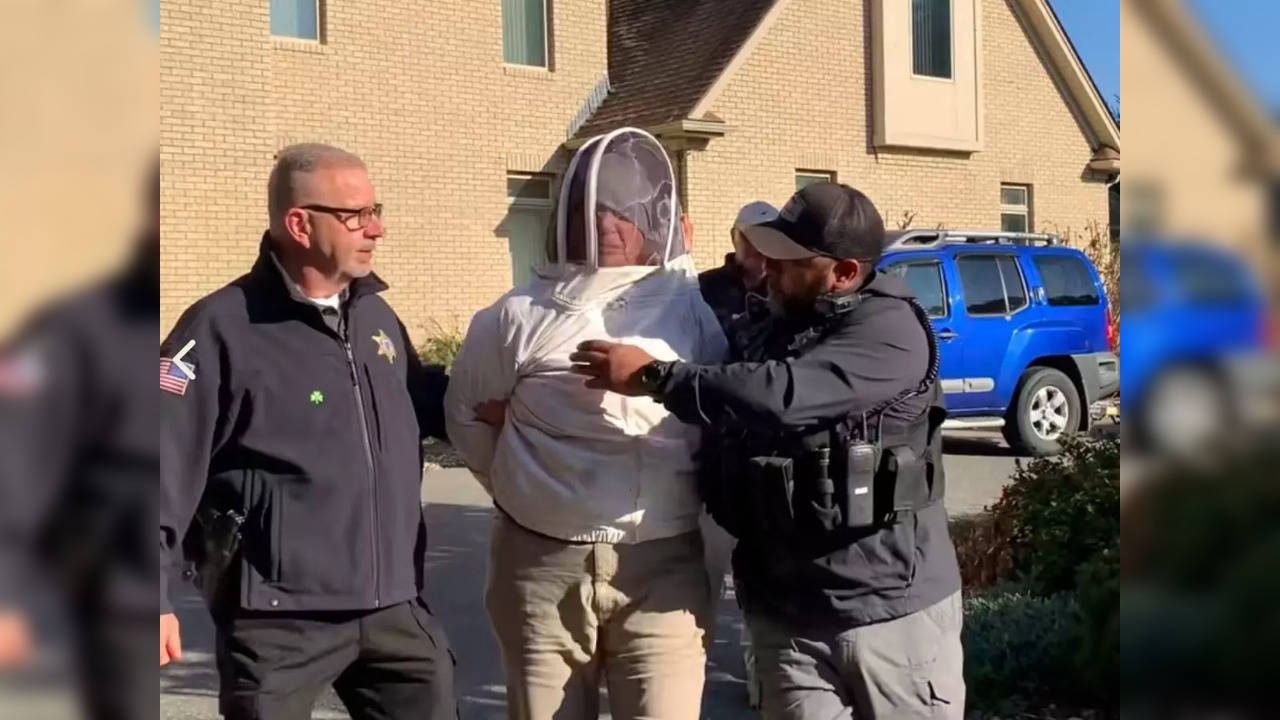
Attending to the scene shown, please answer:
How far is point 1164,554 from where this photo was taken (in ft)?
2.83

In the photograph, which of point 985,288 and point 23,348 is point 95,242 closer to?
point 23,348

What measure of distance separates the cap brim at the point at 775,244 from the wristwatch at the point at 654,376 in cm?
37

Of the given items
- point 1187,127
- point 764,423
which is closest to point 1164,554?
point 1187,127

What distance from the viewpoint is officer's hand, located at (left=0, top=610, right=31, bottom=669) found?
30.8 inches

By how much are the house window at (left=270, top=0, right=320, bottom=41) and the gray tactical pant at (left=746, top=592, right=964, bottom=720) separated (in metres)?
11.9

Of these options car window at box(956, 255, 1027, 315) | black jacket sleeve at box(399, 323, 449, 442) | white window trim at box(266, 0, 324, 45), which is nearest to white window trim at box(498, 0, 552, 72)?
white window trim at box(266, 0, 324, 45)

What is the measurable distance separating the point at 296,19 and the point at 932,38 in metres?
9.08

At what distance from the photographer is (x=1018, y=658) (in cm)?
431

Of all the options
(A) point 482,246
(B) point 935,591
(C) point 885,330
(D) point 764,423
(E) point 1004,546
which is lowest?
(E) point 1004,546

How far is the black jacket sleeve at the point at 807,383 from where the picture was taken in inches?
103

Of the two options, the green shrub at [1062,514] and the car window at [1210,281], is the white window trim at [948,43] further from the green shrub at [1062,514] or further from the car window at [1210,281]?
the car window at [1210,281]

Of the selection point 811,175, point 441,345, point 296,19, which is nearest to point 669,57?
point 811,175

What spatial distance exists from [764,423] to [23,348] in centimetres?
199

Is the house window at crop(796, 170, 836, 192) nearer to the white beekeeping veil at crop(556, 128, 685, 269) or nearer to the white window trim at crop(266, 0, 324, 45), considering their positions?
the white window trim at crop(266, 0, 324, 45)
